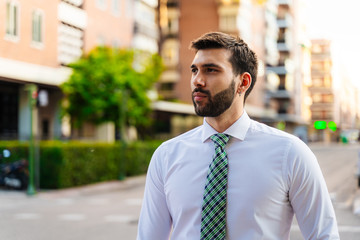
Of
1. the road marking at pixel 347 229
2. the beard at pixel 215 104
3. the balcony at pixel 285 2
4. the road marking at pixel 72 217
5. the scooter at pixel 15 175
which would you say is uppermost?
the balcony at pixel 285 2

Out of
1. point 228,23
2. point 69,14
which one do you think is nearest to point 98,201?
point 69,14

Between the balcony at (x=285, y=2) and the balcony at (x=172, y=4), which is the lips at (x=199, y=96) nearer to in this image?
the balcony at (x=172, y=4)

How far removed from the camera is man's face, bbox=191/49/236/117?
82.0 inches

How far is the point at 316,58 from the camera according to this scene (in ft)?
314

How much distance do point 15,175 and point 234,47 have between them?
43.1 feet

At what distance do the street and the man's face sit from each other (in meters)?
6.03

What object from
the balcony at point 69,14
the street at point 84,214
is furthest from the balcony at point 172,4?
the balcony at point 69,14

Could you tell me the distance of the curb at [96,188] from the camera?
14173 mm

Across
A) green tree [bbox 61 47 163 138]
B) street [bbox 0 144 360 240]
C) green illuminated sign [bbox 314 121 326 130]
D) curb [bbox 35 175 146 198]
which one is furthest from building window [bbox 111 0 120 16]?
green illuminated sign [bbox 314 121 326 130]

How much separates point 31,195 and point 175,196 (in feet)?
40.6

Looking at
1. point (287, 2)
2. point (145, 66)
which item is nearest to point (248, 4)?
point (287, 2)

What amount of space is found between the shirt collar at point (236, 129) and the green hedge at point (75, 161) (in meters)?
11.9

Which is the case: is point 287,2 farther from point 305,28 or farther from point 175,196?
point 175,196

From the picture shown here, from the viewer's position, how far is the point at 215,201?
2027 millimetres
